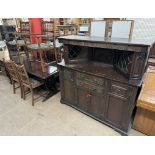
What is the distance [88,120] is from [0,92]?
2.46 meters

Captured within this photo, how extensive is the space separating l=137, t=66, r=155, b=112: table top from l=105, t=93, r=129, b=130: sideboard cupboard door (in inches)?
8.6

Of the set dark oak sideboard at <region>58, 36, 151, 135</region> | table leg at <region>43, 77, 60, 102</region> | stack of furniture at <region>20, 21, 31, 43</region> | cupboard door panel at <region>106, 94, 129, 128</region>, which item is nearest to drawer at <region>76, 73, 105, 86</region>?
dark oak sideboard at <region>58, 36, 151, 135</region>

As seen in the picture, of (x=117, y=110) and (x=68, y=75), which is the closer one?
(x=117, y=110)

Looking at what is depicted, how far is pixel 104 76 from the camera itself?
198cm

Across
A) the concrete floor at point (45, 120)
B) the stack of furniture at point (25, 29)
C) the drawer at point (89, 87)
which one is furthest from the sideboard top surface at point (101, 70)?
the stack of furniture at point (25, 29)

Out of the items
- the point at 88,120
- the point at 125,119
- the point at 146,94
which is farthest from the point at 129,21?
the point at 88,120

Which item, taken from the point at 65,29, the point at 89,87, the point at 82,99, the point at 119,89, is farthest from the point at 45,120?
the point at 65,29

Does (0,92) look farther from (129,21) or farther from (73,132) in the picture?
(129,21)

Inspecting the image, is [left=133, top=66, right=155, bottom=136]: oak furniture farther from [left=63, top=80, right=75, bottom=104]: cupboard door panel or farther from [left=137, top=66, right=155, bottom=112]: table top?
[left=63, top=80, right=75, bottom=104]: cupboard door panel

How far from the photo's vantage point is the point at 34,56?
3891mm

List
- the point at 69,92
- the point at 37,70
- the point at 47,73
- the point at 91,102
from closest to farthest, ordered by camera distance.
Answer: the point at 91,102 → the point at 69,92 → the point at 47,73 → the point at 37,70

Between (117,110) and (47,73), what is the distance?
1647 mm

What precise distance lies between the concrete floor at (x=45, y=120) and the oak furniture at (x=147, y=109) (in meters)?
0.16

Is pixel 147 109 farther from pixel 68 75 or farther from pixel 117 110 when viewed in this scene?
pixel 68 75
